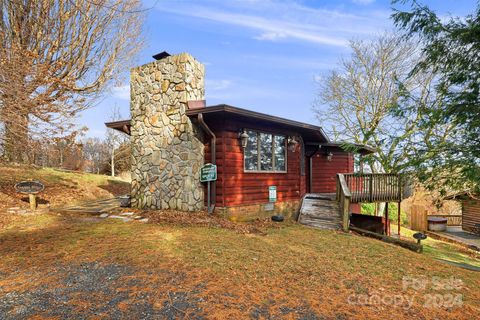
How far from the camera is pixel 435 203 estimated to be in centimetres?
695

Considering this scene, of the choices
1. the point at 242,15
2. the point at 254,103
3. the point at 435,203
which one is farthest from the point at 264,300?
the point at 254,103

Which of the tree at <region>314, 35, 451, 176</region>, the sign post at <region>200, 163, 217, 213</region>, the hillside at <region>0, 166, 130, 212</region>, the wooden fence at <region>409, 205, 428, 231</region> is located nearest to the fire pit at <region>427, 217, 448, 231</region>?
the wooden fence at <region>409, 205, 428, 231</region>

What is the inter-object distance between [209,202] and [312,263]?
13.4 ft

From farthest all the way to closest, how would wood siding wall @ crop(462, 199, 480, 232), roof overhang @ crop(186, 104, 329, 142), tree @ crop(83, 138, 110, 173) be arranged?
tree @ crop(83, 138, 110, 173), wood siding wall @ crop(462, 199, 480, 232), roof overhang @ crop(186, 104, 329, 142)

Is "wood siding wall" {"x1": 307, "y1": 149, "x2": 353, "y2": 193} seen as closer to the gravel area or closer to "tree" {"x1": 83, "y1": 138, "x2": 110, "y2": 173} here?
the gravel area

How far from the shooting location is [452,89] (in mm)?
6137

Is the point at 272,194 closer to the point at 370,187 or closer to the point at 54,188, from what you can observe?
the point at 370,187

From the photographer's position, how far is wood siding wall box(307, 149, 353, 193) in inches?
544

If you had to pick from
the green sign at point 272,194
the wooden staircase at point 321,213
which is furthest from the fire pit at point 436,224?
the green sign at point 272,194

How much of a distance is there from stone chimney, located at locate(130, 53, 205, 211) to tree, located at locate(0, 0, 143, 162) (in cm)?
191

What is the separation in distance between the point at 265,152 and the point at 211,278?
6056mm

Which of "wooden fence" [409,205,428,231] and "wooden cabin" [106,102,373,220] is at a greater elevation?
"wooden cabin" [106,102,373,220]

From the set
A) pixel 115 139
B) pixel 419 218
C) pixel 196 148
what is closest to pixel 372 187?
pixel 196 148

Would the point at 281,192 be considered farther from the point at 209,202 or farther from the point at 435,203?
the point at 435,203
